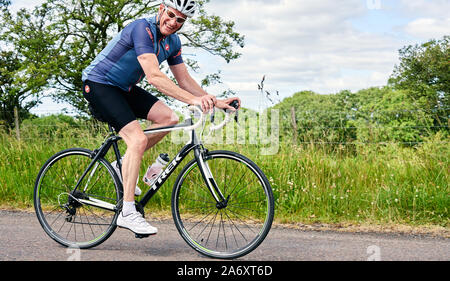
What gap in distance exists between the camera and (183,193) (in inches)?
188

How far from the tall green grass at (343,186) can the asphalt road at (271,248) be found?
64cm

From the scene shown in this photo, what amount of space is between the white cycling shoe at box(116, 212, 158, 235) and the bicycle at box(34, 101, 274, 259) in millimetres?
81

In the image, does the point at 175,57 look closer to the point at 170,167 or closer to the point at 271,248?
the point at 170,167

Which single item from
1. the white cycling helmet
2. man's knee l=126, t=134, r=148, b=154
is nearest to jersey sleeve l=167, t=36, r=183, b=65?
the white cycling helmet

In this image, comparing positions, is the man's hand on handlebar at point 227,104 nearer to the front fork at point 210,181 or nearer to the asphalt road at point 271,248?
the front fork at point 210,181

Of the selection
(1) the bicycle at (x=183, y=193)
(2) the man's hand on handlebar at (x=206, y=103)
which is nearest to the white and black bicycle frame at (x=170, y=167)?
(1) the bicycle at (x=183, y=193)

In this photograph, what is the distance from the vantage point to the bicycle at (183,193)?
13.3ft

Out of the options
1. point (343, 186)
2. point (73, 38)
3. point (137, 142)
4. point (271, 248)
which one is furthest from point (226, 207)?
point (73, 38)

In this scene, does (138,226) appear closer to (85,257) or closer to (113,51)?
(85,257)

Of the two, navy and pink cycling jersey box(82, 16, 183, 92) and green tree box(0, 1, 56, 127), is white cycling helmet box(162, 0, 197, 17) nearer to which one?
navy and pink cycling jersey box(82, 16, 183, 92)

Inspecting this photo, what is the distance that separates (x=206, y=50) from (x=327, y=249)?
22.9 metres

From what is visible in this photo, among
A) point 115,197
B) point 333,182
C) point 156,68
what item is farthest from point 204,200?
point 333,182

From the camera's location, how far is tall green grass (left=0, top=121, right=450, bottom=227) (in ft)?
18.9
